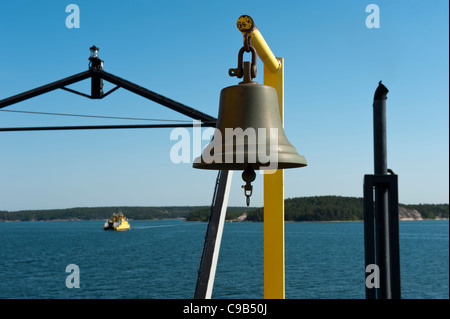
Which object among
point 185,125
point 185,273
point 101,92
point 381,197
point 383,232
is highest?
point 101,92

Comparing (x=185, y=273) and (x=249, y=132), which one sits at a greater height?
(x=249, y=132)

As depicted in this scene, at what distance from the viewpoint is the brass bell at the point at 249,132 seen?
8.52 feet

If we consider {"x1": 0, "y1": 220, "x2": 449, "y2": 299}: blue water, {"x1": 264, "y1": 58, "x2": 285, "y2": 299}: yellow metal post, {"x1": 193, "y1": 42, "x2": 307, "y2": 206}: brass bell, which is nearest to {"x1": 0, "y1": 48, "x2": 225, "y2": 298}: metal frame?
{"x1": 264, "y1": 58, "x2": 285, "y2": 299}: yellow metal post

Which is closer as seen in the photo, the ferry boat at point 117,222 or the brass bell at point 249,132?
the brass bell at point 249,132

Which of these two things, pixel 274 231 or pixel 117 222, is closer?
pixel 274 231

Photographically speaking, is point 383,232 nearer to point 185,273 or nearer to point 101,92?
point 101,92

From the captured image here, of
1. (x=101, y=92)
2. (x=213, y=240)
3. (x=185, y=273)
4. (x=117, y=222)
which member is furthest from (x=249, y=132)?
(x=117, y=222)

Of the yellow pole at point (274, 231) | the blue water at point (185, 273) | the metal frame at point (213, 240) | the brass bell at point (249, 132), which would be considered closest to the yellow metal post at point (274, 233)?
the yellow pole at point (274, 231)

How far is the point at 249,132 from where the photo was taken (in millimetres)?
2713

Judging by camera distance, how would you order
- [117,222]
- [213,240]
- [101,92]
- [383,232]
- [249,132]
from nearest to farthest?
[383,232]
[249,132]
[213,240]
[101,92]
[117,222]

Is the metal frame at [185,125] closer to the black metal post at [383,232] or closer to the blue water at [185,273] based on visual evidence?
the black metal post at [383,232]

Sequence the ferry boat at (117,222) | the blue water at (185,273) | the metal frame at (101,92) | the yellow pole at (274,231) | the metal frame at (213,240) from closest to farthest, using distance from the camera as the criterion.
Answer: the yellow pole at (274,231)
the metal frame at (213,240)
the metal frame at (101,92)
the blue water at (185,273)
the ferry boat at (117,222)
